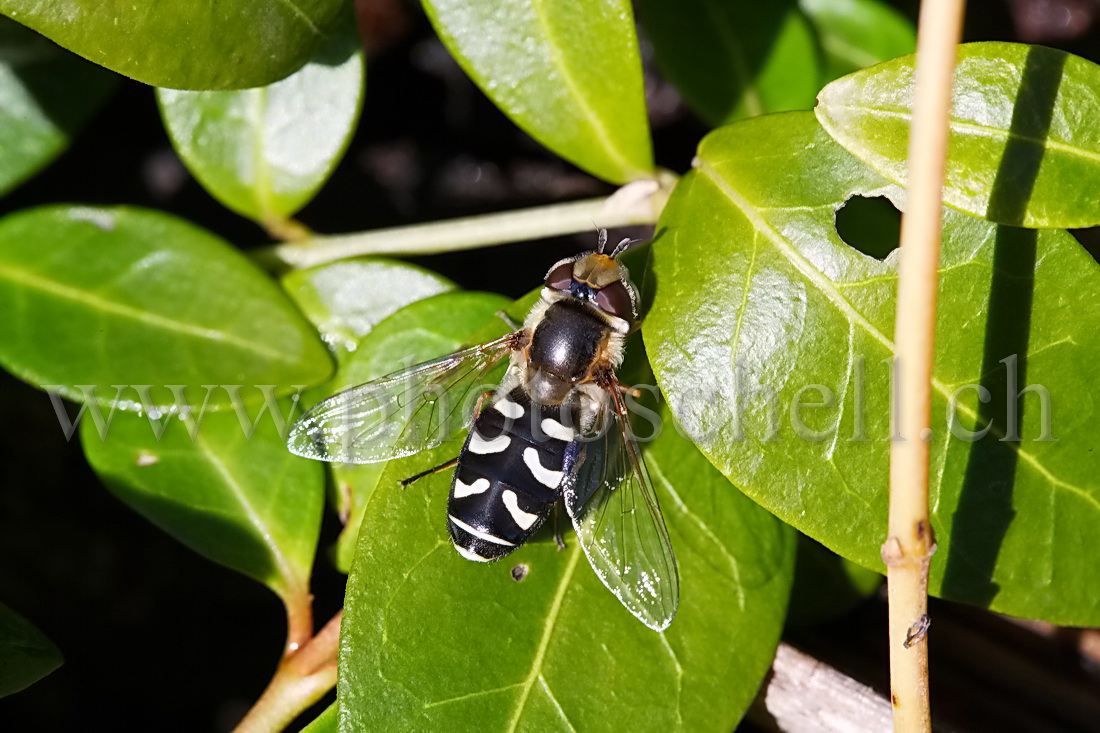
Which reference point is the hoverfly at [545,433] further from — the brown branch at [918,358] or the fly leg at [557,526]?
the brown branch at [918,358]

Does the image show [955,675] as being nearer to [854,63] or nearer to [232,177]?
[854,63]

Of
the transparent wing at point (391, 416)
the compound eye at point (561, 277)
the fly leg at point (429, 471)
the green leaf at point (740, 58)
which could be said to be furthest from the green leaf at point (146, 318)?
the green leaf at point (740, 58)

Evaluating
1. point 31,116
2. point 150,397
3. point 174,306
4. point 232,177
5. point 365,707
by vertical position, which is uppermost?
point 31,116

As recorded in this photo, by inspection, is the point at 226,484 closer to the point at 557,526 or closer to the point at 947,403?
the point at 557,526

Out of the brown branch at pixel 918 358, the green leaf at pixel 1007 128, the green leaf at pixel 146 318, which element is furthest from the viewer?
the green leaf at pixel 146 318

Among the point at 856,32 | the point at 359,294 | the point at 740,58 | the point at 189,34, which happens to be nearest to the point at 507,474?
the point at 359,294

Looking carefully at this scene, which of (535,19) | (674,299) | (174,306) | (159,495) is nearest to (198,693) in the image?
(159,495)
